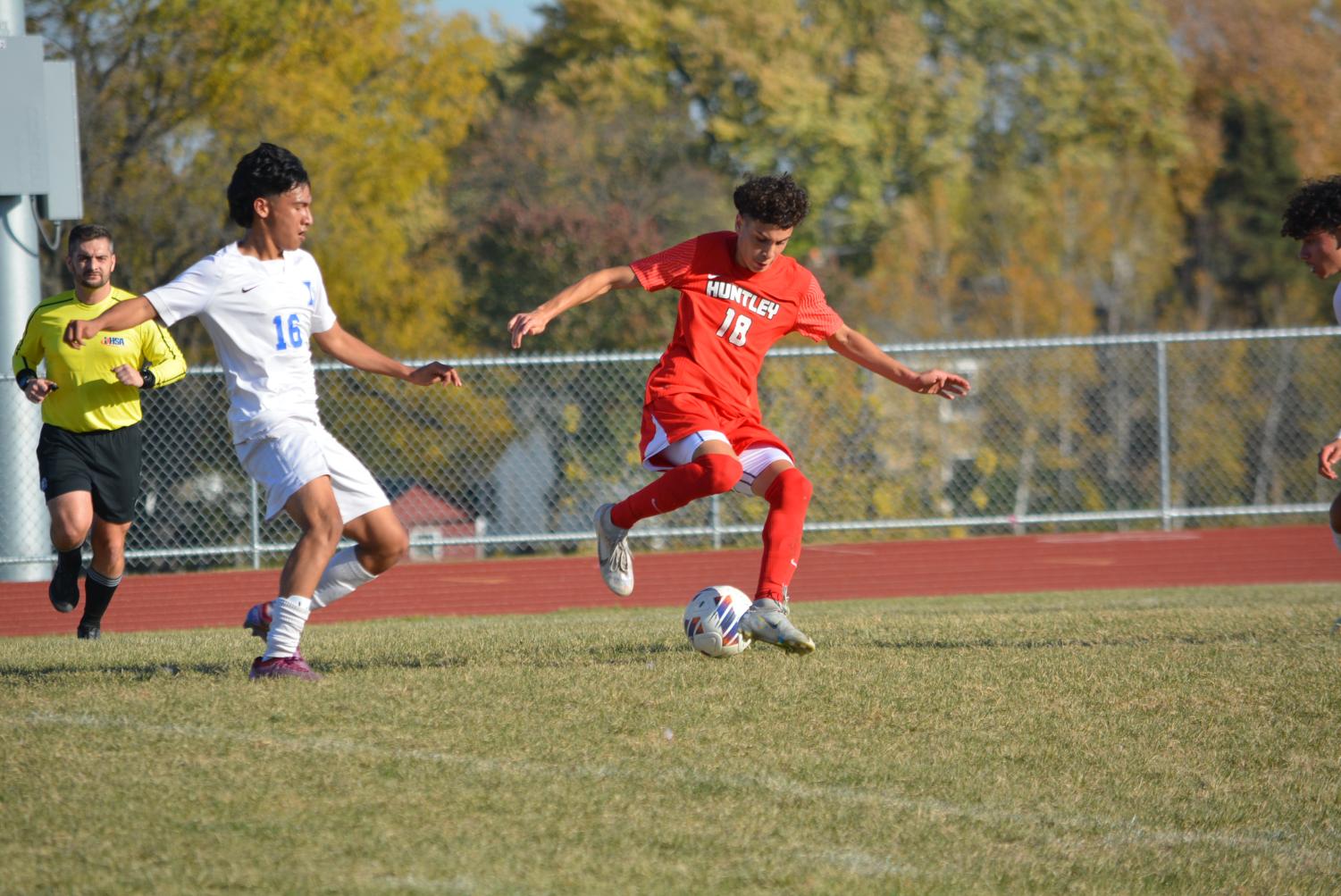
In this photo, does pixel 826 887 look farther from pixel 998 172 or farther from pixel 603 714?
pixel 998 172

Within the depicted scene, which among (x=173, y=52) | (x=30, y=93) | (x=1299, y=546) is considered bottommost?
(x=1299, y=546)

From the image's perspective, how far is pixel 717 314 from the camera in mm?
6789

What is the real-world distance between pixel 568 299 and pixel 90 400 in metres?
3.35

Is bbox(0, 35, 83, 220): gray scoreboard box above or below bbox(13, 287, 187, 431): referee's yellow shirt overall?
above

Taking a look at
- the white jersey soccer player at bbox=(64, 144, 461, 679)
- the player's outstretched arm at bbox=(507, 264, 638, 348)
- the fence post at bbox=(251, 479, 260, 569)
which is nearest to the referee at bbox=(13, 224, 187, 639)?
the white jersey soccer player at bbox=(64, 144, 461, 679)

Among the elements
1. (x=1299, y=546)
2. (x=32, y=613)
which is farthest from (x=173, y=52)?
(x=1299, y=546)

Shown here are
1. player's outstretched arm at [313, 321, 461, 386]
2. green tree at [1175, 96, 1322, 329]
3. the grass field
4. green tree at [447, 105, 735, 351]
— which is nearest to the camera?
the grass field

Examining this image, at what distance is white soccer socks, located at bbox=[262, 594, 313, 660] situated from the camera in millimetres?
5922

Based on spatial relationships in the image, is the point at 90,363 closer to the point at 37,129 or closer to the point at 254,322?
the point at 254,322

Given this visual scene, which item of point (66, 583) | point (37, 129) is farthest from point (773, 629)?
point (37, 129)

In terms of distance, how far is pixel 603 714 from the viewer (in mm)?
5355

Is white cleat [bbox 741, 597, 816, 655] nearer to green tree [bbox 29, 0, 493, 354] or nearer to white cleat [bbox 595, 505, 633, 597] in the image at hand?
white cleat [bbox 595, 505, 633, 597]

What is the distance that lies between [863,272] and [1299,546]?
85.2 ft

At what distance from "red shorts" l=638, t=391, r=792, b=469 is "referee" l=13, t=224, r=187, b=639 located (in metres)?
2.94
